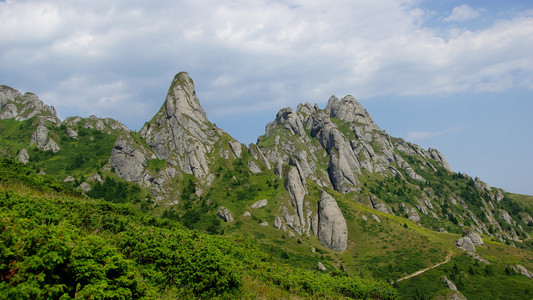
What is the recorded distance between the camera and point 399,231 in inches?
6452

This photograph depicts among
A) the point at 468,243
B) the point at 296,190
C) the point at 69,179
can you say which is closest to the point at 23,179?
the point at 69,179

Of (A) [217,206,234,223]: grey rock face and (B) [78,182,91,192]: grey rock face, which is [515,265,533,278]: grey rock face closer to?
(A) [217,206,234,223]: grey rock face

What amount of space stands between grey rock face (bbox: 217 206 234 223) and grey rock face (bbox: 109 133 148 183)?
69.2 metres

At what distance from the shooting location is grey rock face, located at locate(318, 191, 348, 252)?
529 ft

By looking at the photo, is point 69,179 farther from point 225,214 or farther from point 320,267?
point 320,267

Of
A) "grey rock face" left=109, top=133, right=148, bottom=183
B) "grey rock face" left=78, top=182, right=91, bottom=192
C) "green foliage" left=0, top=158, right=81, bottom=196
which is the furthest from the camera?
"grey rock face" left=109, top=133, right=148, bottom=183

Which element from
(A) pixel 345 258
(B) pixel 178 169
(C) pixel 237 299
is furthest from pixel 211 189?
(C) pixel 237 299

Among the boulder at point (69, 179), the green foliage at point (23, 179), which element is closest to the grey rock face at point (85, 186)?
the boulder at point (69, 179)

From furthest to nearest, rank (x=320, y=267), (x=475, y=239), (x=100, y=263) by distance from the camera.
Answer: (x=475, y=239) → (x=320, y=267) → (x=100, y=263)

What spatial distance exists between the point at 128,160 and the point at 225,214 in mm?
88161

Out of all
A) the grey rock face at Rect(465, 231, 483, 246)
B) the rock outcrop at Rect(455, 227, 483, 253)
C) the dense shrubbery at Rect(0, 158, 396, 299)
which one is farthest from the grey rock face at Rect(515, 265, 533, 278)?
the dense shrubbery at Rect(0, 158, 396, 299)

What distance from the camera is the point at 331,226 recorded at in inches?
6575

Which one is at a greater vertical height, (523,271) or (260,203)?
(260,203)

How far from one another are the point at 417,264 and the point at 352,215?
60171mm
